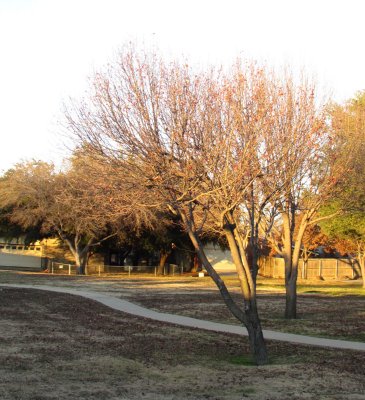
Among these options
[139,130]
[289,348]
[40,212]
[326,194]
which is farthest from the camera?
[40,212]

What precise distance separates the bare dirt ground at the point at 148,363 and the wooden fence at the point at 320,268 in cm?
3500

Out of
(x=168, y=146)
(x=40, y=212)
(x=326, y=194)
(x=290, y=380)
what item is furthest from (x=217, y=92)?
(x=40, y=212)

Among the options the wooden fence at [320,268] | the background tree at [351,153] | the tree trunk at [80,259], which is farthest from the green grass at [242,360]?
the wooden fence at [320,268]

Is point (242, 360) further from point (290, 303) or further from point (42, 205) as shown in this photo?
point (42, 205)

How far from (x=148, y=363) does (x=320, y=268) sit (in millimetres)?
45204

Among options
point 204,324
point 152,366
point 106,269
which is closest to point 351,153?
point 204,324

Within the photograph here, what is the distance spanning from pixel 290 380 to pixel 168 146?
444 centimetres

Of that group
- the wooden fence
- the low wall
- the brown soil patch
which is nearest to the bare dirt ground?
the brown soil patch

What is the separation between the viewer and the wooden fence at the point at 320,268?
54281 mm

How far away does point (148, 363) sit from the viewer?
1143 cm

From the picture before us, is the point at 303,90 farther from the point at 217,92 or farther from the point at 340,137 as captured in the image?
the point at 217,92

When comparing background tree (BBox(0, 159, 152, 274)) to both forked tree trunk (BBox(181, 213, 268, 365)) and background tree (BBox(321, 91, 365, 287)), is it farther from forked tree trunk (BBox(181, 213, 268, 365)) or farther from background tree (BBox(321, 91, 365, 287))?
forked tree trunk (BBox(181, 213, 268, 365))

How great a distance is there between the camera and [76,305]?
22.1m

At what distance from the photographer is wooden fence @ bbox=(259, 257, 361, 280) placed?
54.3 m
